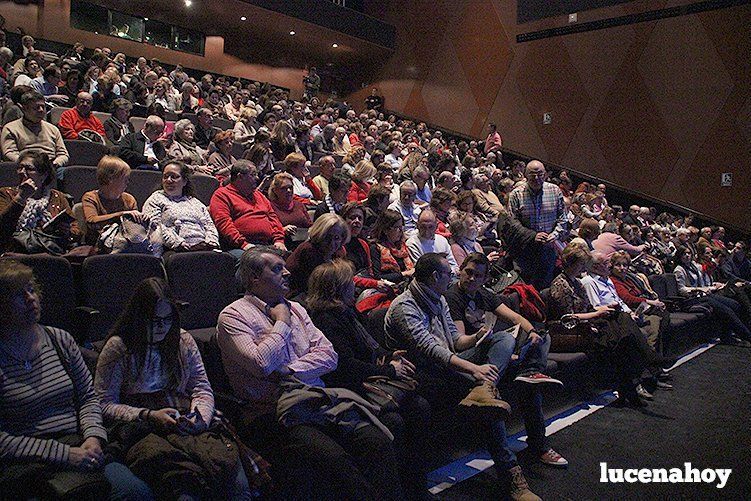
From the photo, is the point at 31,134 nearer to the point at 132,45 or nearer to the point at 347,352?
the point at 347,352

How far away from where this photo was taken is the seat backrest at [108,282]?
177 centimetres

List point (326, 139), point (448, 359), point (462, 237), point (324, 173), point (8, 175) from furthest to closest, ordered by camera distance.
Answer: point (326, 139) < point (324, 173) < point (462, 237) < point (8, 175) < point (448, 359)

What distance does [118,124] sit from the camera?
12.6ft

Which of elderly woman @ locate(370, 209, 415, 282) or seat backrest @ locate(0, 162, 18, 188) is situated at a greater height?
seat backrest @ locate(0, 162, 18, 188)

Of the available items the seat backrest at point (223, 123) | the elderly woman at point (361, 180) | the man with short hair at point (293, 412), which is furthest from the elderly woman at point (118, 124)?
the man with short hair at point (293, 412)

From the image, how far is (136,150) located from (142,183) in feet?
1.75

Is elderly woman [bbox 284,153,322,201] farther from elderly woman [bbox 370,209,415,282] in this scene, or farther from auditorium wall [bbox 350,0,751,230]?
auditorium wall [bbox 350,0,751,230]

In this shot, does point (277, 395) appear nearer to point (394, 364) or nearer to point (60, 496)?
point (394, 364)

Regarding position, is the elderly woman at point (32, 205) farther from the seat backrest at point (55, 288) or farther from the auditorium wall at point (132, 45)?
the auditorium wall at point (132, 45)

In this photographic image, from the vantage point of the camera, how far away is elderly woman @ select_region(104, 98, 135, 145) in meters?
3.79

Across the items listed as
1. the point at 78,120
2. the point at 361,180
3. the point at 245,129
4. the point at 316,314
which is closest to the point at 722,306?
the point at 361,180

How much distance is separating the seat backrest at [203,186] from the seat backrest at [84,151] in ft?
2.42

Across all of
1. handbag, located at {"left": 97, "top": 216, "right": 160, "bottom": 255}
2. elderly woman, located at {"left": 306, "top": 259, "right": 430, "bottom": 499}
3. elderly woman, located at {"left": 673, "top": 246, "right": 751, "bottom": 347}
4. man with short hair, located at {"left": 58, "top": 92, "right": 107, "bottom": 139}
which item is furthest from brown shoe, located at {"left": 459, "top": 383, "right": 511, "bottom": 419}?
elderly woman, located at {"left": 673, "top": 246, "right": 751, "bottom": 347}

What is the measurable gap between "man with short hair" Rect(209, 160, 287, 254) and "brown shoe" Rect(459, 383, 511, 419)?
1.21m
